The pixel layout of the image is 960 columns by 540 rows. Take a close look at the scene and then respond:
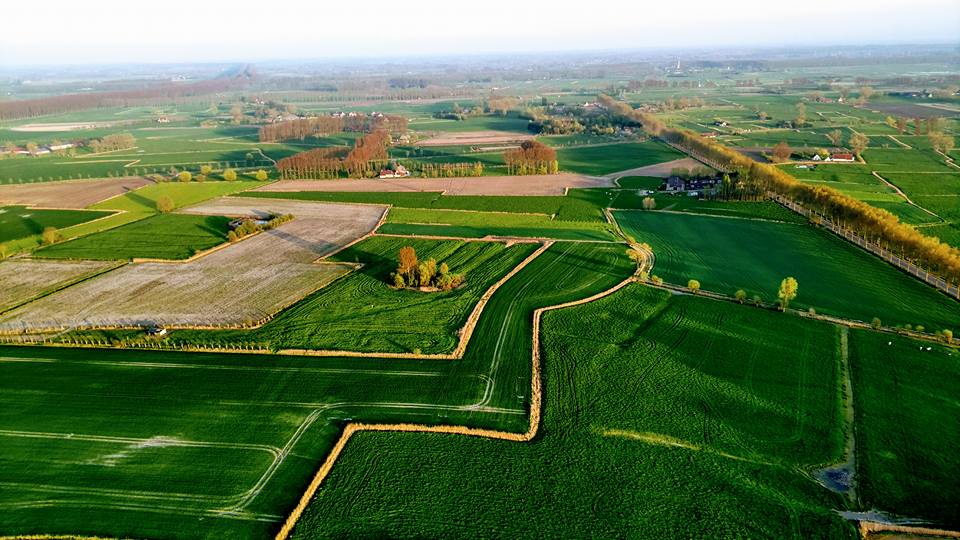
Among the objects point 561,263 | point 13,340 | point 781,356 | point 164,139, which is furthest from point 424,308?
point 164,139

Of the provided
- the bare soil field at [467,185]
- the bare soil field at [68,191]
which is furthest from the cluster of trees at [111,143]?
the bare soil field at [467,185]

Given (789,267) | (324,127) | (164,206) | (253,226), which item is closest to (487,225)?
(253,226)

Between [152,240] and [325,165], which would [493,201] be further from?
[152,240]

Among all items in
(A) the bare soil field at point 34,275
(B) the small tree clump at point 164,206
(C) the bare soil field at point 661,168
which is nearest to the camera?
(A) the bare soil field at point 34,275

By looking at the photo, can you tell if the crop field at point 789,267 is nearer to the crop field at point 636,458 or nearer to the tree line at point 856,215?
the tree line at point 856,215

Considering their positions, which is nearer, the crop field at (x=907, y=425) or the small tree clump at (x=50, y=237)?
the crop field at (x=907, y=425)

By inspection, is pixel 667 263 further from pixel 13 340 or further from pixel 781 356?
pixel 13 340

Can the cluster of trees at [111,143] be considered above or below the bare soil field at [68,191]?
above
